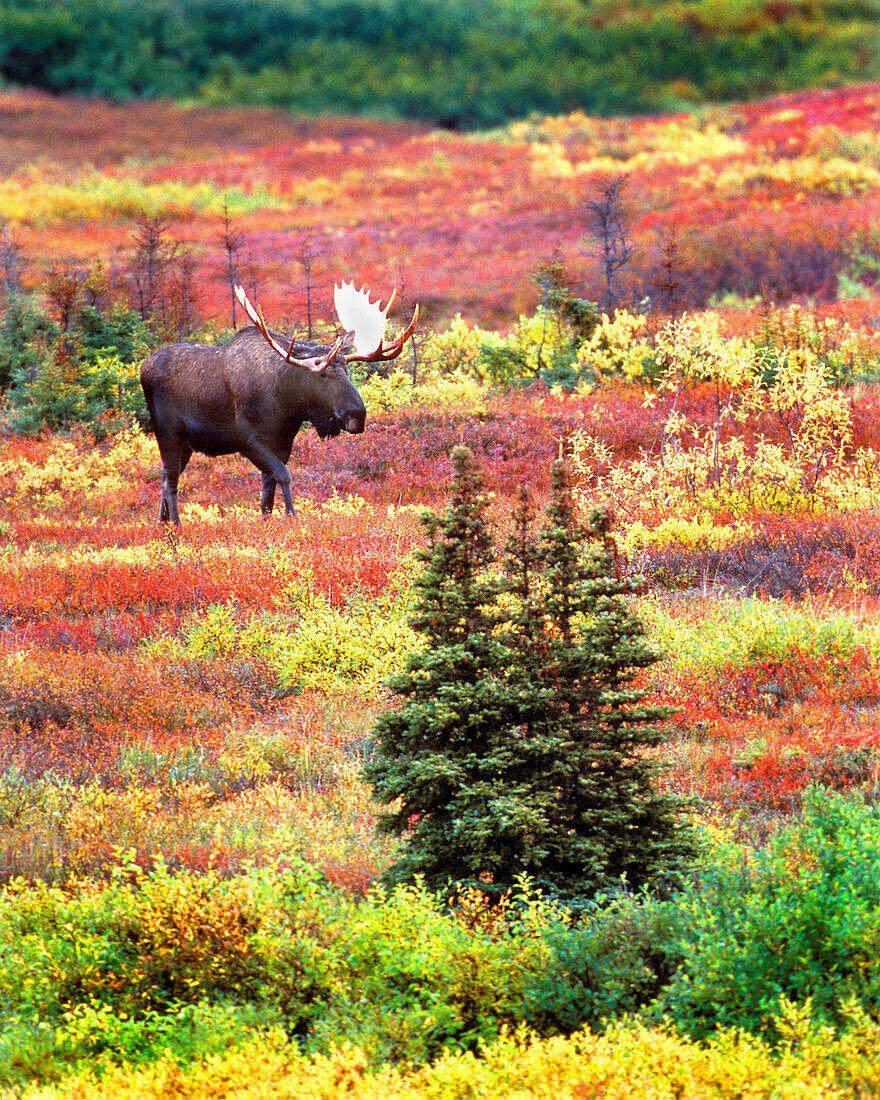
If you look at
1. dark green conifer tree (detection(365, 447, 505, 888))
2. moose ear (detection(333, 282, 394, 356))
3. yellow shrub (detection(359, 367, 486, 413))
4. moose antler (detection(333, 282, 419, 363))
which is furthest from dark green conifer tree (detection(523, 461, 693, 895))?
yellow shrub (detection(359, 367, 486, 413))

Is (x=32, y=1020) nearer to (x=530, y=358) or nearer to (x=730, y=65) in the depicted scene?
(x=530, y=358)

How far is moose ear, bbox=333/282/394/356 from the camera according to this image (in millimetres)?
14031

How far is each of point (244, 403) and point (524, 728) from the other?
8.63m

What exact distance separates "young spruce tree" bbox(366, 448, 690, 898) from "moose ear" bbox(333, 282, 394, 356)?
25.7 ft

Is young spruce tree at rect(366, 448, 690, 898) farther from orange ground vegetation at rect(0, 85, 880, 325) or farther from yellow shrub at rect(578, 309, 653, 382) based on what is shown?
orange ground vegetation at rect(0, 85, 880, 325)

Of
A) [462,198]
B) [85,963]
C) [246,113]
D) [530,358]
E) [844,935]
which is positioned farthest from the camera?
[246,113]

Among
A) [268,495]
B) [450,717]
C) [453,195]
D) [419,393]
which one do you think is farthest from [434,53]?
[450,717]

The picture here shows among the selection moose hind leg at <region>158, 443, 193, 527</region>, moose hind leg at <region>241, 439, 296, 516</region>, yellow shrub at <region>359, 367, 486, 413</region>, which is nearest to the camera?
moose hind leg at <region>241, 439, 296, 516</region>

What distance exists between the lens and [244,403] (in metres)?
14.4

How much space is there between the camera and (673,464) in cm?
1486

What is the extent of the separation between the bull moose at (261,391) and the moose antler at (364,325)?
0.01m

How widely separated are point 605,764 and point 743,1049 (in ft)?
6.48

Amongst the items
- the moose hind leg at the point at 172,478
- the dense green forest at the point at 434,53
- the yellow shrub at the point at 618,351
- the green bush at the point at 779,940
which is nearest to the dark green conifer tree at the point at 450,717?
the green bush at the point at 779,940

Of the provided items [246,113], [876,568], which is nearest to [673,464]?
[876,568]
